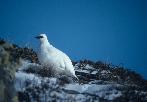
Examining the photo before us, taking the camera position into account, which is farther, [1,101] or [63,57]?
[63,57]

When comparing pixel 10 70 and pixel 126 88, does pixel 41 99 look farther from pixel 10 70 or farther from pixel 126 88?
pixel 126 88

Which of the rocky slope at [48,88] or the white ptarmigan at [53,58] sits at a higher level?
the white ptarmigan at [53,58]

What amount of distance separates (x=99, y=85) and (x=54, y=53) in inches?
122

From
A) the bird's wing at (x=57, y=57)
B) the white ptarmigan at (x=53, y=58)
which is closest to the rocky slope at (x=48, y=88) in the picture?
the white ptarmigan at (x=53, y=58)

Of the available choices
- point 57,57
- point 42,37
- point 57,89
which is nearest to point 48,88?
point 57,89

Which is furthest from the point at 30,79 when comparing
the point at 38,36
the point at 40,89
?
the point at 38,36

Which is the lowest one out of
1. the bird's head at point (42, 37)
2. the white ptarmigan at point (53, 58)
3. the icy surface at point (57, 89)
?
the icy surface at point (57, 89)

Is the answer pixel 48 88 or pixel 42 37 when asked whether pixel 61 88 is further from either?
pixel 42 37

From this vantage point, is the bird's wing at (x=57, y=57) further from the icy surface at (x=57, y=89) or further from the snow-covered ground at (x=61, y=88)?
the snow-covered ground at (x=61, y=88)

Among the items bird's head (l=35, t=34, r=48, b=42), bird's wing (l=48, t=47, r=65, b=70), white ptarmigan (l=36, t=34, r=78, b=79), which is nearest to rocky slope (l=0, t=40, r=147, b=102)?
white ptarmigan (l=36, t=34, r=78, b=79)

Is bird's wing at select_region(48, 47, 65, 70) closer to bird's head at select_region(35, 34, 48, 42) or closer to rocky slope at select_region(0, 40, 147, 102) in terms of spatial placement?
bird's head at select_region(35, 34, 48, 42)

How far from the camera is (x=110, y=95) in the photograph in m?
10.7

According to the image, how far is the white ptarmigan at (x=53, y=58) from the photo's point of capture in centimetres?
1316

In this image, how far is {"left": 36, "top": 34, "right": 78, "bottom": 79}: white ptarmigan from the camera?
13156mm
